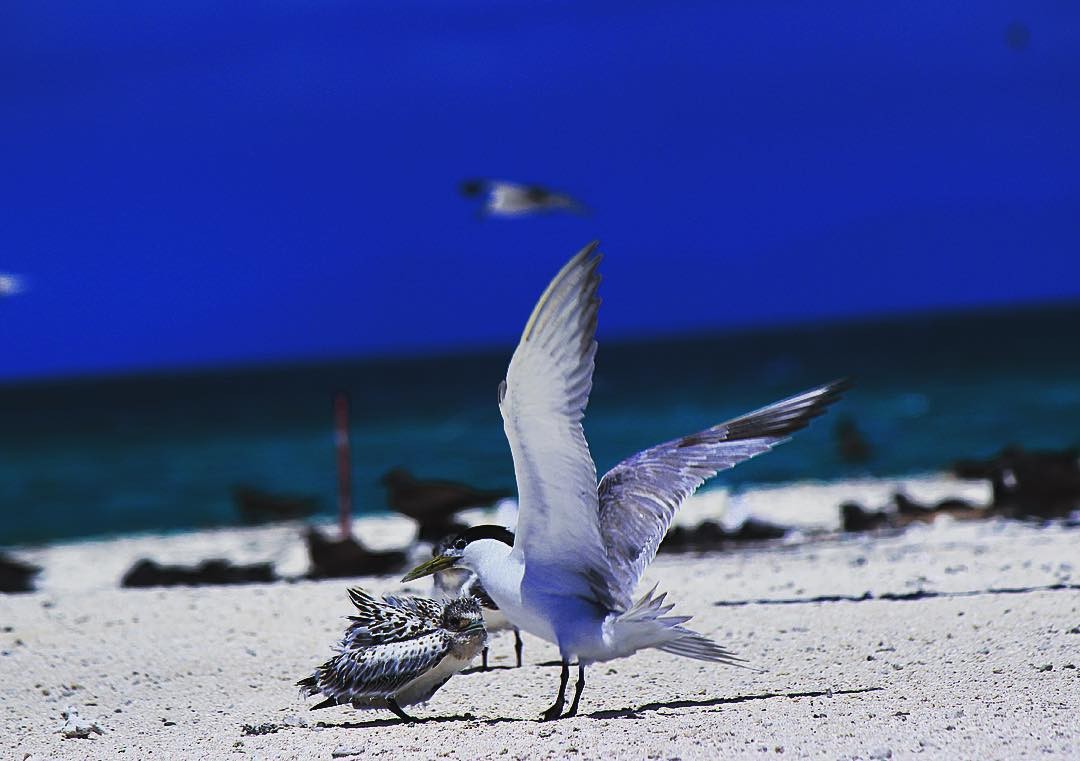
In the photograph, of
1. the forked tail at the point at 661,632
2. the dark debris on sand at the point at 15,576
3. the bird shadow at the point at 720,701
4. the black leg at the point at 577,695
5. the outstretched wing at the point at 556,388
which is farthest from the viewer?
the dark debris on sand at the point at 15,576

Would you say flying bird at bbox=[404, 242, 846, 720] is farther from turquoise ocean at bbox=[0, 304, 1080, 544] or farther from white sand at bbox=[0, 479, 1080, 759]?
turquoise ocean at bbox=[0, 304, 1080, 544]

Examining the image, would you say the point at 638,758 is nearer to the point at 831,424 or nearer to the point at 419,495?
the point at 419,495

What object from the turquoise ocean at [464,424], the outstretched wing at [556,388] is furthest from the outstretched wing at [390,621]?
the turquoise ocean at [464,424]

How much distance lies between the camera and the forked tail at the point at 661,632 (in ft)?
14.3

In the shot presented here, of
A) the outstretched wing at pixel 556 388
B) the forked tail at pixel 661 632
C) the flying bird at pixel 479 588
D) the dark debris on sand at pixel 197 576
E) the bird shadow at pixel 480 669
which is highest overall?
the outstretched wing at pixel 556 388

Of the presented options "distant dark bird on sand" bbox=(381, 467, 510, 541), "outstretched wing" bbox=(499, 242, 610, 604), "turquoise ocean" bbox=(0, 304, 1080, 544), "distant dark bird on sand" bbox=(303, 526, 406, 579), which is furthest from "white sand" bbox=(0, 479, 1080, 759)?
"distant dark bird on sand" bbox=(381, 467, 510, 541)

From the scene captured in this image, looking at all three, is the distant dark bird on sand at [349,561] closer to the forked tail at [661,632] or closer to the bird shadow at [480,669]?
the bird shadow at [480,669]

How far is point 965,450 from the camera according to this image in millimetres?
22234

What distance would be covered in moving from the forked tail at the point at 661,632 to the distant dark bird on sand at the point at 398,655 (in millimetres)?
675

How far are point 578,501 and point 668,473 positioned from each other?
1020 millimetres

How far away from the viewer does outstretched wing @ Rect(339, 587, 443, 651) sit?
15.6 feet

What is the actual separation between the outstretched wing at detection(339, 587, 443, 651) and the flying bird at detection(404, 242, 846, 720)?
0.20 m

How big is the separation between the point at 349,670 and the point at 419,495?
4.88 meters

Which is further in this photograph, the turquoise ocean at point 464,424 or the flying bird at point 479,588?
the turquoise ocean at point 464,424
